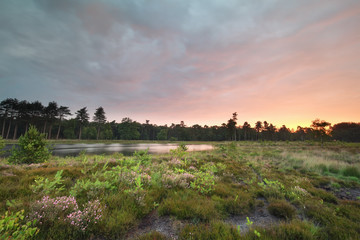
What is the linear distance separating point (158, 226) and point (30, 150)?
13.1 metres

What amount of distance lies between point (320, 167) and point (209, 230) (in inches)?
628

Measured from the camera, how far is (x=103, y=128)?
92.9 m

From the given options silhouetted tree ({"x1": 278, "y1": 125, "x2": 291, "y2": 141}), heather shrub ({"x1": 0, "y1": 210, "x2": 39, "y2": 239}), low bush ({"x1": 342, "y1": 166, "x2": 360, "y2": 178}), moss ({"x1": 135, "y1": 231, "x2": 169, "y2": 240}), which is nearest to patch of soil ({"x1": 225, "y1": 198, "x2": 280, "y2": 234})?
moss ({"x1": 135, "y1": 231, "x2": 169, "y2": 240})

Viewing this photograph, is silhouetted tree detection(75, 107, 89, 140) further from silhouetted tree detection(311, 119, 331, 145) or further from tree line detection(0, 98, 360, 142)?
silhouetted tree detection(311, 119, 331, 145)

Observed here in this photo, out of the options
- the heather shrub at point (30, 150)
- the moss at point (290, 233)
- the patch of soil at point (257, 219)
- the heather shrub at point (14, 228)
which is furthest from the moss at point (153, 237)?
the heather shrub at point (30, 150)

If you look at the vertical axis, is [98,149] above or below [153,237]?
below

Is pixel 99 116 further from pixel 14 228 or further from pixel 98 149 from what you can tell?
pixel 14 228

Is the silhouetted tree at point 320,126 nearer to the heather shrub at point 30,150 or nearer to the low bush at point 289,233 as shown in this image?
the low bush at point 289,233

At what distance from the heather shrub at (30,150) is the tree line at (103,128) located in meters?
55.2

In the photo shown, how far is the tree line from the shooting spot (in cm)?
5700

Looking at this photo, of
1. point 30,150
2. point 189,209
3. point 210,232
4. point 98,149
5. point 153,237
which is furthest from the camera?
point 98,149

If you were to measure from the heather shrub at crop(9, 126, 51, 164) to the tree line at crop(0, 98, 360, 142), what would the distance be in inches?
2173

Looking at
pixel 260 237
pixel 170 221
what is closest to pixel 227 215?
pixel 260 237

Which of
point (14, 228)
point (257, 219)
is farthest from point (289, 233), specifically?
point (14, 228)
